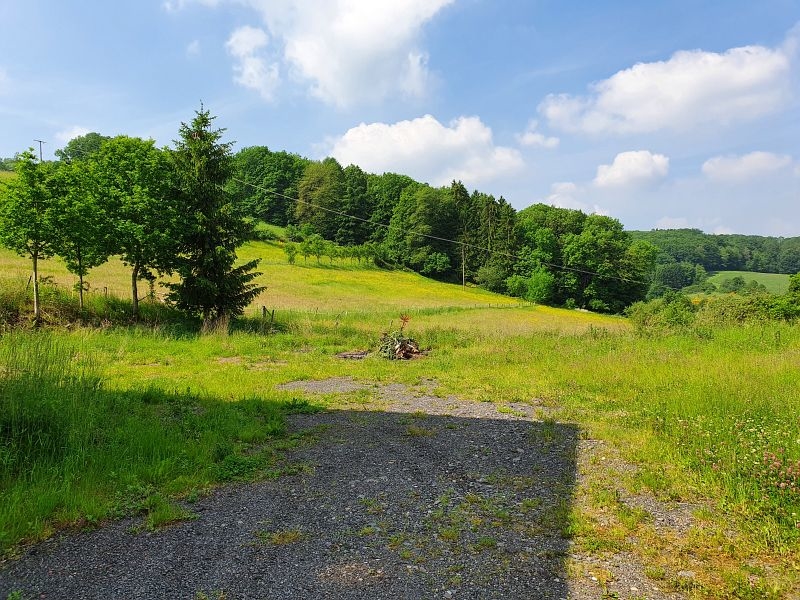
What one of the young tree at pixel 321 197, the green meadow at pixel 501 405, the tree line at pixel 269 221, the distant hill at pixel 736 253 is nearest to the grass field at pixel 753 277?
the distant hill at pixel 736 253

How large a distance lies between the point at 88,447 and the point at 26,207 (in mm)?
15160

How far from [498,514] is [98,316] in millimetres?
20050

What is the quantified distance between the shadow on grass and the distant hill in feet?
393

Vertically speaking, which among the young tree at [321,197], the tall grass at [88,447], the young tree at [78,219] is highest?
the young tree at [321,197]

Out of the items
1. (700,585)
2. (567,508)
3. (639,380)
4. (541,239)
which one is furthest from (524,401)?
(541,239)

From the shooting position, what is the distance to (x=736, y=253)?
4776 inches

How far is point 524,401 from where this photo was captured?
34.5ft

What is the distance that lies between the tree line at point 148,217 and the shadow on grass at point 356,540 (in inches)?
595

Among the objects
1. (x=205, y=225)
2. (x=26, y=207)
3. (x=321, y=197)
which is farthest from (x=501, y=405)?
(x=321, y=197)

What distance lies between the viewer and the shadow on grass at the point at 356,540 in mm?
3826

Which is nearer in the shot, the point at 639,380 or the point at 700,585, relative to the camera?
the point at 700,585

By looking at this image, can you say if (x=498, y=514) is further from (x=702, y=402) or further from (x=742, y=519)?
(x=702, y=402)

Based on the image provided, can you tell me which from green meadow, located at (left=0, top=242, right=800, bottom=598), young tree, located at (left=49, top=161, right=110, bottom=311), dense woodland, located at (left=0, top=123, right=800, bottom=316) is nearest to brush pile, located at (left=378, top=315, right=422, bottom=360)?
green meadow, located at (left=0, top=242, right=800, bottom=598)

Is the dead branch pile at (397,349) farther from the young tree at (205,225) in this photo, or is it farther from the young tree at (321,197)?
the young tree at (321,197)
